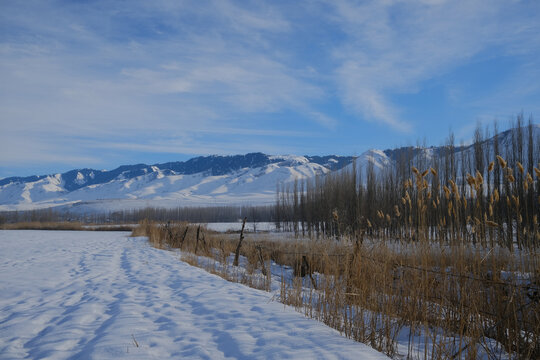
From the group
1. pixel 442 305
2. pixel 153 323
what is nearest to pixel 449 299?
pixel 442 305

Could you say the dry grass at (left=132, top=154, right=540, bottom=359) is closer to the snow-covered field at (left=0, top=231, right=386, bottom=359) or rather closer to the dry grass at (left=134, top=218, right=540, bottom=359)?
the dry grass at (left=134, top=218, right=540, bottom=359)

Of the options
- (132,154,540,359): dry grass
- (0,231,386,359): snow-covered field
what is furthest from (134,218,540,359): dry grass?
(0,231,386,359): snow-covered field

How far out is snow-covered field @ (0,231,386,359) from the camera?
9.06ft

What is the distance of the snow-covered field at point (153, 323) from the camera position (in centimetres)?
276

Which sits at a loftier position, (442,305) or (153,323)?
(442,305)

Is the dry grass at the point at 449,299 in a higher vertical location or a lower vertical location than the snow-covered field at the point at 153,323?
higher

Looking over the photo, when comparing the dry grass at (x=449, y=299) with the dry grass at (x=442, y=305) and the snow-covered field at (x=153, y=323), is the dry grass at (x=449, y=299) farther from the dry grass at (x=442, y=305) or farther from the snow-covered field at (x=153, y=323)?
the snow-covered field at (x=153, y=323)

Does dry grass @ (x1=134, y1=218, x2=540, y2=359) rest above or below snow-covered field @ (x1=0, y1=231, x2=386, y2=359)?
above

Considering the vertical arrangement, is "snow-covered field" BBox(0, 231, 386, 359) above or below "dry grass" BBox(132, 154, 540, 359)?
below

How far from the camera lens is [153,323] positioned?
3.53 m

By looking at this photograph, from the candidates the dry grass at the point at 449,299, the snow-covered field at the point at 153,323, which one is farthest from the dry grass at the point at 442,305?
the snow-covered field at the point at 153,323

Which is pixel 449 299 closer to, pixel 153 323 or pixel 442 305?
pixel 442 305

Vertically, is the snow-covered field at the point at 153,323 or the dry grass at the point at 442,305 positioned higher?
the dry grass at the point at 442,305

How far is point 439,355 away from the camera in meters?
2.64
